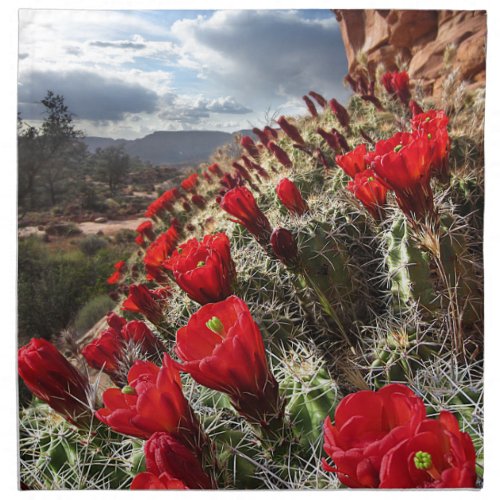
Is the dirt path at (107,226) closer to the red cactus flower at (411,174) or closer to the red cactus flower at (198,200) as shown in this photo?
the red cactus flower at (198,200)

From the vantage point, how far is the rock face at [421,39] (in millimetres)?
1759

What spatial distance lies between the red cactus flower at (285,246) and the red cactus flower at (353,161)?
1.11ft

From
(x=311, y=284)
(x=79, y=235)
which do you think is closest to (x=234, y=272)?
(x=311, y=284)

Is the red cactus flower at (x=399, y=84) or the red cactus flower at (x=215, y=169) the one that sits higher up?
the red cactus flower at (x=399, y=84)

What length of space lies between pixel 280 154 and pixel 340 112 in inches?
10.3

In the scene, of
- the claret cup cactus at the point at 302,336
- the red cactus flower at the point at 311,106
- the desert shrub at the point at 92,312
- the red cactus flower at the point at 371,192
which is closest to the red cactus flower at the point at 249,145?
the claret cup cactus at the point at 302,336

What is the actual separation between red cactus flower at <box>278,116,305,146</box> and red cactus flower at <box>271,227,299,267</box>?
51 cm

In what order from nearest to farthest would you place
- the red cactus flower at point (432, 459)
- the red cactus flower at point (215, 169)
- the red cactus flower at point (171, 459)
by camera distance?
the red cactus flower at point (432, 459) < the red cactus flower at point (171, 459) < the red cactus flower at point (215, 169)

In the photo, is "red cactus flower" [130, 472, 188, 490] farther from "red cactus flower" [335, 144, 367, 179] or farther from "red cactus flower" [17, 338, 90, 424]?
"red cactus flower" [335, 144, 367, 179]

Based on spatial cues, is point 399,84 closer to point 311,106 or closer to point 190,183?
point 311,106

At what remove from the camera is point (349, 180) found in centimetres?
178
